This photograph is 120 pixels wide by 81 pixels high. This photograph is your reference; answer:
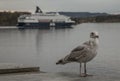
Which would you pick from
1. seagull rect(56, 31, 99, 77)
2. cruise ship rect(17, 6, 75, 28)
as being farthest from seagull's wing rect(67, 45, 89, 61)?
cruise ship rect(17, 6, 75, 28)

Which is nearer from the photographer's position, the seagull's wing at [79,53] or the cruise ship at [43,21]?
the seagull's wing at [79,53]

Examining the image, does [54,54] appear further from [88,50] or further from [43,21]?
[43,21]

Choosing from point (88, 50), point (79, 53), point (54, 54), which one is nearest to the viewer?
point (88, 50)

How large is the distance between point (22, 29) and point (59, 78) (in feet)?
409

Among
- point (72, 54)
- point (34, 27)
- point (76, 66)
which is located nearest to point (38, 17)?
point (34, 27)

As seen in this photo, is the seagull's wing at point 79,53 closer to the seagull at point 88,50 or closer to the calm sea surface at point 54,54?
the seagull at point 88,50

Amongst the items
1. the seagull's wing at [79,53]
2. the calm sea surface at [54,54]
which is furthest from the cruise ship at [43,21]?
the seagull's wing at [79,53]

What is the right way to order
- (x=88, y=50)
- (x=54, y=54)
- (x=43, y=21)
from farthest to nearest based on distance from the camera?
(x=43, y=21), (x=54, y=54), (x=88, y=50)

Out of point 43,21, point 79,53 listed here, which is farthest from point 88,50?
point 43,21

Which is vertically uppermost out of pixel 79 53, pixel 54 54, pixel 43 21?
pixel 79 53

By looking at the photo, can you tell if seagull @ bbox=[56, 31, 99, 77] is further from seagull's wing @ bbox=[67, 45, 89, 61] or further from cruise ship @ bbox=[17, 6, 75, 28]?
cruise ship @ bbox=[17, 6, 75, 28]

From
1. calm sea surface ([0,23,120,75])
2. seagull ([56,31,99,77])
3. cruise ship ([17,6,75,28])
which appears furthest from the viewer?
cruise ship ([17,6,75,28])

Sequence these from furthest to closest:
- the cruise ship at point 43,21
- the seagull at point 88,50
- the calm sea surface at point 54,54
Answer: the cruise ship at point 43,21
the calm sea surface at point 54,54
the seagull at point 88,50

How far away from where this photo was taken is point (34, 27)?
433 feet
